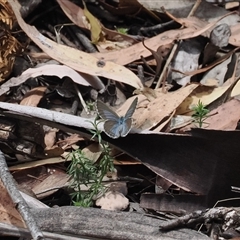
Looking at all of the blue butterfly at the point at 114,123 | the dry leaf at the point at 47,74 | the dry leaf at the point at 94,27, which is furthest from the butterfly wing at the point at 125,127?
the dry leaf at the point at 94,27

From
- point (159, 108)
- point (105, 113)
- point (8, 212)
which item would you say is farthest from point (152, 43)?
point (8, 212)

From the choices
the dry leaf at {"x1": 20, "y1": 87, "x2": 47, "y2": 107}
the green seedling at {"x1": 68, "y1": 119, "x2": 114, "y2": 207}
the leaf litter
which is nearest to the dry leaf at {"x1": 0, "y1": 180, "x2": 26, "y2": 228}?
the leaf litter

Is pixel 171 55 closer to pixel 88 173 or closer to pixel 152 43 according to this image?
pixel 152 43

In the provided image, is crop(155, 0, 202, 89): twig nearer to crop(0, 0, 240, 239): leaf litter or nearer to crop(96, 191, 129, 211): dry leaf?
crop(0, 0, 240, 239): leaf litter

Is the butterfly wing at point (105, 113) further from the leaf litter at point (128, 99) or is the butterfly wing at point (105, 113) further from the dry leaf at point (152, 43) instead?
the dry leaf at point (152, 43)

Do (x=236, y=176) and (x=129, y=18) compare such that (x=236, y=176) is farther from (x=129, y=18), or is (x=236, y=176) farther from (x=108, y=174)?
(x=129, y=18)

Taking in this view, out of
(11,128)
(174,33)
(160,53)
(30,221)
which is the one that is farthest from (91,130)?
(174,33)

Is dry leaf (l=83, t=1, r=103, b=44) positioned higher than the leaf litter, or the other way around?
dry leaf (l=83, t=1, r=103, b=44)
